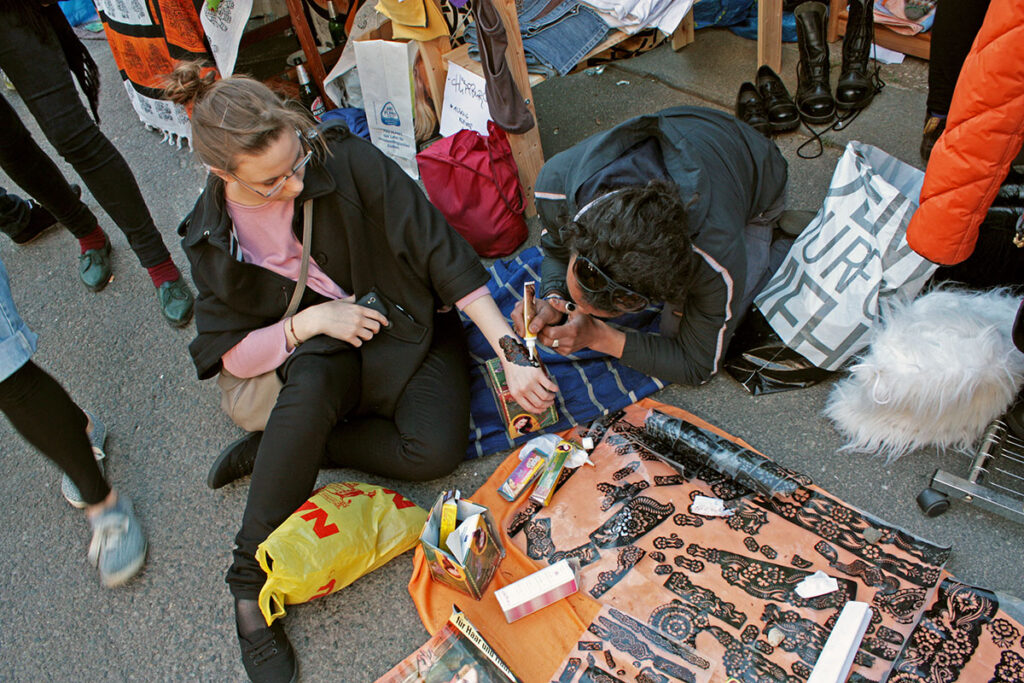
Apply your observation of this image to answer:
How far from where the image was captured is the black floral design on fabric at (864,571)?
5.32 ft

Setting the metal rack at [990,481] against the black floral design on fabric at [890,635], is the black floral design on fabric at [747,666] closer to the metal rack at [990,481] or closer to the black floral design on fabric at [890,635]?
the black floral design on fabric at [890,635]

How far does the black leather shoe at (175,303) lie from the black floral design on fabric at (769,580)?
7.30 feet

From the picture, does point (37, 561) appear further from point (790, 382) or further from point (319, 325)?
point (790, 382)

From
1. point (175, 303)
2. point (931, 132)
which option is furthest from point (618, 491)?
point (175, 303)

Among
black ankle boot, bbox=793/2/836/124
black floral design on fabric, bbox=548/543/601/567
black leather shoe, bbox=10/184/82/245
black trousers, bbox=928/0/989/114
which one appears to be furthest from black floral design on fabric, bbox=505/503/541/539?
black leather shoe, bbox=10/184/82/245

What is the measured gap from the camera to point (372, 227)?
6.54 ft

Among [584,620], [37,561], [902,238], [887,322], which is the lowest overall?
[37,561]

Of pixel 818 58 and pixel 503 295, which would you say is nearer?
pixel 503 295

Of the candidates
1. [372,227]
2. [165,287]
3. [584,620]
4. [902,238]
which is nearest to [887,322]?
[902,238]

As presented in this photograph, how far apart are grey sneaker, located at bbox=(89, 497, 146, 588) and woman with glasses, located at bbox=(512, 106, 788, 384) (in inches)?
54.0

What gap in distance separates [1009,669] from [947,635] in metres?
0.12

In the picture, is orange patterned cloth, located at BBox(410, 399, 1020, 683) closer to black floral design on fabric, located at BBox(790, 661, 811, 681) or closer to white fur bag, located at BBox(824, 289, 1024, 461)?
black floral design on fabric, located at BBox(790, 661, 811, 681)

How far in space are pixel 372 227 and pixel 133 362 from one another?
145 centimetres

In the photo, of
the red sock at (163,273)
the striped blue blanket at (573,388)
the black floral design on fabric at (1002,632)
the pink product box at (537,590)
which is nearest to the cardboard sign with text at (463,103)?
the striped blue blanket at (573,388)
